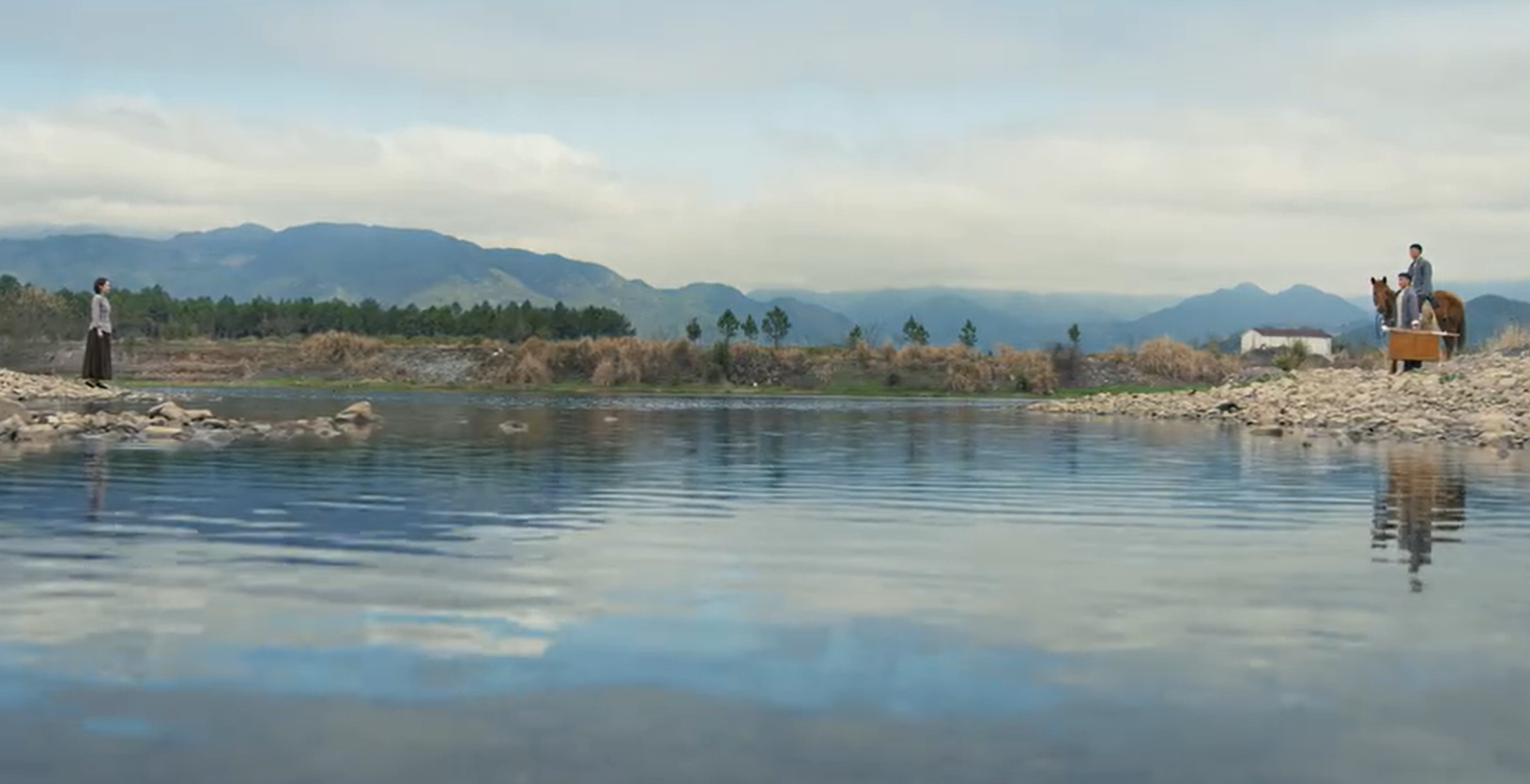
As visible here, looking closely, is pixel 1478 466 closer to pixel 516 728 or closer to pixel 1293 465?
pixel 1293 465

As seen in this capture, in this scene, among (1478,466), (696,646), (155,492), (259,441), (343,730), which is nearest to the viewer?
(343,730)

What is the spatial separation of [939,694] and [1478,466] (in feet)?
56.1

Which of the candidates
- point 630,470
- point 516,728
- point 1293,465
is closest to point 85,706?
point 516,728

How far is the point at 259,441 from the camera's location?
2423cm

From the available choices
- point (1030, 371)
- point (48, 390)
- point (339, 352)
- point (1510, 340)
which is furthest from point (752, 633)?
point (339, 352)

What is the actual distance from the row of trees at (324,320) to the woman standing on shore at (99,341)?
67.6m

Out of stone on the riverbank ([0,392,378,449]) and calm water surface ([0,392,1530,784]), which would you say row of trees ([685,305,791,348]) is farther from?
calm water surface ([0,392,1530,784])

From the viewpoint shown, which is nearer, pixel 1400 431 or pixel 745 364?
pixel 1400 431

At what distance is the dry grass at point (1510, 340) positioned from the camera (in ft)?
137

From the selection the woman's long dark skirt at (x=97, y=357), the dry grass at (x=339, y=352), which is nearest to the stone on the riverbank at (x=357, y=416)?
the woman's long dark skirt at (x=97, y=357)

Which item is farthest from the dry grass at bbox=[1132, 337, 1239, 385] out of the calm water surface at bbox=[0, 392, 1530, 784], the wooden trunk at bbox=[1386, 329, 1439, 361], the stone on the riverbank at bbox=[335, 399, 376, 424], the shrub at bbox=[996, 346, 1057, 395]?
the calm water surface at bbox=[0, 392, 1530, 784]

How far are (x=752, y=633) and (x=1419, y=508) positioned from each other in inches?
383

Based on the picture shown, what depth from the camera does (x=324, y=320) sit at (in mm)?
143250

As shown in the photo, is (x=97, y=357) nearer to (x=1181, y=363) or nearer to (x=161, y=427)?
(x=161, y=427)
